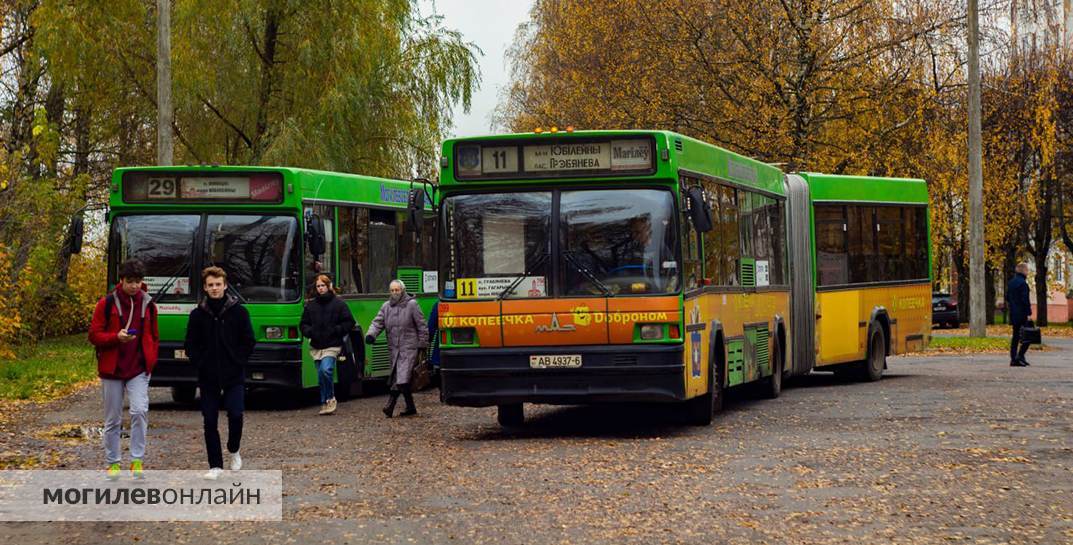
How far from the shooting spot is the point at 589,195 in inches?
635

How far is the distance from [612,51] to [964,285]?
21729 mm

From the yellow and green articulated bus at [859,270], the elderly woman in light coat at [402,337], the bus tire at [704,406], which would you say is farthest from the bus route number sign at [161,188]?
the yellow and green articulated bus at [859,270]

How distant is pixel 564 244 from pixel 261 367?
18.9 feet

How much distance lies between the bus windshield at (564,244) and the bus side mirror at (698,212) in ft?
1.08

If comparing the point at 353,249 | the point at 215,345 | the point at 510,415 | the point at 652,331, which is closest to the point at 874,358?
the point at 353,249

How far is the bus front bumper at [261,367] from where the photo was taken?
66.8ft

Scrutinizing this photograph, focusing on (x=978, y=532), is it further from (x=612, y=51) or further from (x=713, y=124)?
Result: (x=612, y=51)

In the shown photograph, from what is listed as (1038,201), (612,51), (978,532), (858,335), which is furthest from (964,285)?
(978,532)

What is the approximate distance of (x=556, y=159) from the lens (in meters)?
16.2

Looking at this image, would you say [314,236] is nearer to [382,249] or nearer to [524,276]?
[382,249]

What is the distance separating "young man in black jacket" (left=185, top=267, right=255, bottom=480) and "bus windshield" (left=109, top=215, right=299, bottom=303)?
7736mm

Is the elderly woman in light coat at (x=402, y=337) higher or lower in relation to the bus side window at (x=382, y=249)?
lower

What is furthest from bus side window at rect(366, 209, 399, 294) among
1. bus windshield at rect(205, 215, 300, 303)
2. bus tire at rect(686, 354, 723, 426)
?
bus tire at rect(686, 354, 723, 426)

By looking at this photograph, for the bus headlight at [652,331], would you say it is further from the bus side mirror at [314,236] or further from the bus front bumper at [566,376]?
the bus side mirror at [314,236]
